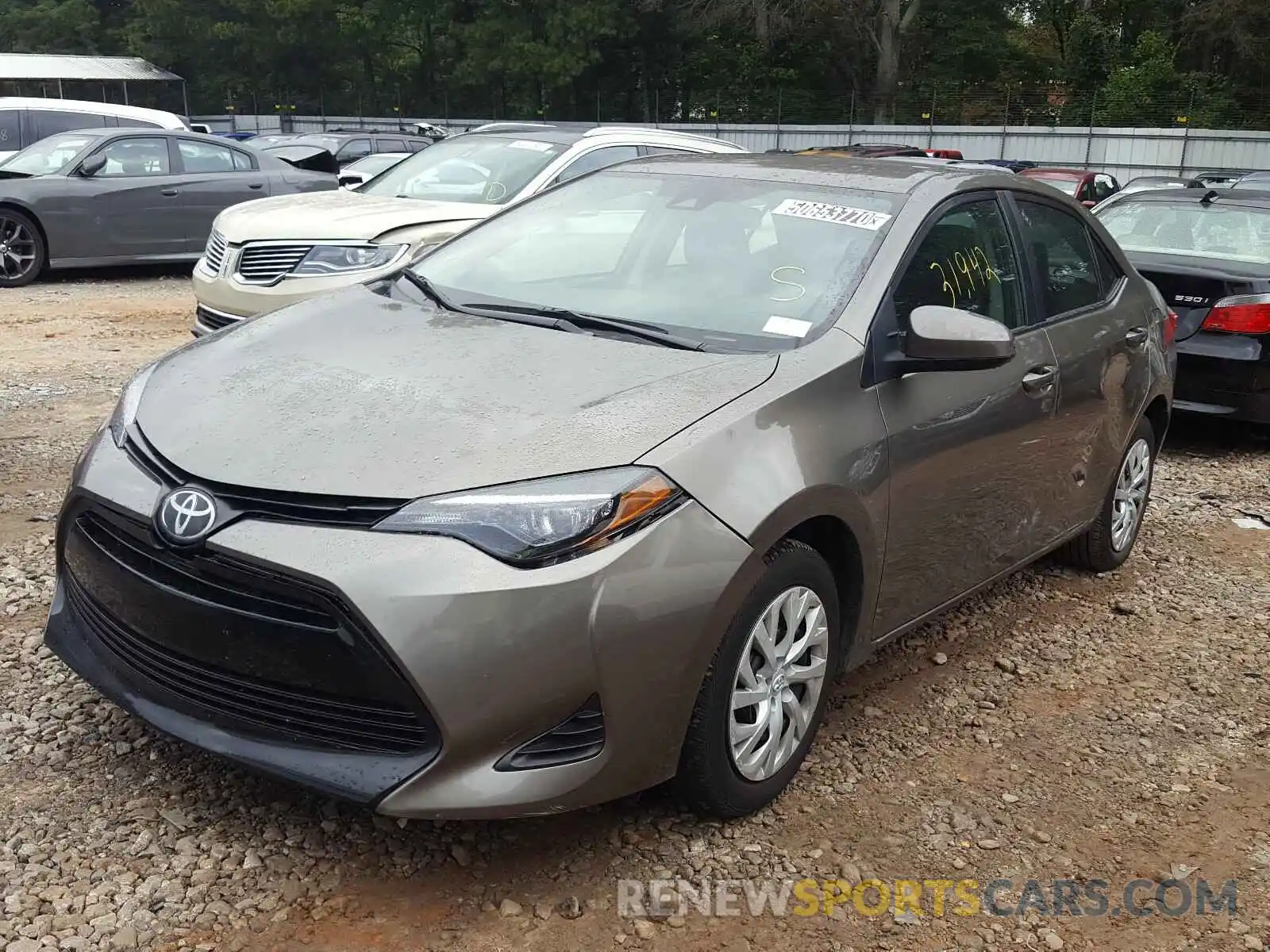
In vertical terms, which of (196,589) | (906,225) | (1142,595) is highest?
(906,225)

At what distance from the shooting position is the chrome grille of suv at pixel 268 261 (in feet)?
22.7

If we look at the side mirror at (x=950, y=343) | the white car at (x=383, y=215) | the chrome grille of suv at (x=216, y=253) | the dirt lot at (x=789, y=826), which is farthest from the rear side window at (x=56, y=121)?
the side mirror at (x=950, y=343)

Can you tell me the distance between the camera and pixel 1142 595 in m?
4.97

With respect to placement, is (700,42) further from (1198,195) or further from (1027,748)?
(1027,748)

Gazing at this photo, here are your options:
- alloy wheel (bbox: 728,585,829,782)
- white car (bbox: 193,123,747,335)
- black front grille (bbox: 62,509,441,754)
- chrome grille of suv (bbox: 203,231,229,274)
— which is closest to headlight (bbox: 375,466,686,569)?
black front grille (bbox: 62,509,441,754)

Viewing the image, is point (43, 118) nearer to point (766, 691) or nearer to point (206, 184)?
point (206, 184)

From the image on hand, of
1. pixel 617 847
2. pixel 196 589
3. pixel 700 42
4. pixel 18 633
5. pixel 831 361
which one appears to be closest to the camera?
pixel 196 589

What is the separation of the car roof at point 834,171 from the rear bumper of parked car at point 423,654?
1.65 m

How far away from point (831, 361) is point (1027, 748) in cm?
138

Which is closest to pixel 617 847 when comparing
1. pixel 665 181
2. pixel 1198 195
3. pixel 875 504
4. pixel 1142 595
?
pixel 875 504

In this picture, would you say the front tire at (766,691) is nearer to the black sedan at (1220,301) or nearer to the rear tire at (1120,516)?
the rear tire at (1120,516)

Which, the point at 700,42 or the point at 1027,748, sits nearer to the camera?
the point at 1027,748

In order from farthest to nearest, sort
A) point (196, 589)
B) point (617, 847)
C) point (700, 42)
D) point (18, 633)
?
point (700, 42), point (18, 633), point (617, 847), point (196, 589)

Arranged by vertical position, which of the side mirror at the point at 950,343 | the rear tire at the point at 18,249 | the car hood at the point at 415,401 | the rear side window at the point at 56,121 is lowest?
the rear tire at the point at 18,249
